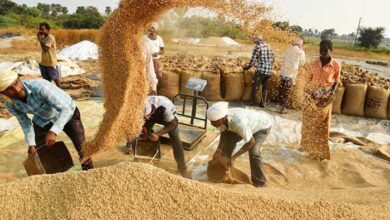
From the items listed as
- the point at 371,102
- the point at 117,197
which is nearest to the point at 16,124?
the point at 117,197

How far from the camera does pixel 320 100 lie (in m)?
3.93

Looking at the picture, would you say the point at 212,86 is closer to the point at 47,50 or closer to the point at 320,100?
the point at 320,100

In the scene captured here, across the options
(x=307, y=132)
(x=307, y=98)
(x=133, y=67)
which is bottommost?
(x=307, y=132)

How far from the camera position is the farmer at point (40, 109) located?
250 cm

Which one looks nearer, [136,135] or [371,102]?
[136,135]

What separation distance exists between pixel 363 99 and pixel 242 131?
4.09 metres

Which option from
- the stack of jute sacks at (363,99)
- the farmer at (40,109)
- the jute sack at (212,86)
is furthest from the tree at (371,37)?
the farmer at (40,109)

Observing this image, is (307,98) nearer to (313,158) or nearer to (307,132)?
(307,132)

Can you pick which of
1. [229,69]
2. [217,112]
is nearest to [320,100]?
[217,112]

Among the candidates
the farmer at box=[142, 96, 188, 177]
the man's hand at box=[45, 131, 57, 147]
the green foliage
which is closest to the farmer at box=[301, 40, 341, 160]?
the farmer at box=[142, 96, 188, 177]

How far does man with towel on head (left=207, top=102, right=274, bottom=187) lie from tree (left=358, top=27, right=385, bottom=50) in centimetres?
3394

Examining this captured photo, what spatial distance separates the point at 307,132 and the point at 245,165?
3.04 ft

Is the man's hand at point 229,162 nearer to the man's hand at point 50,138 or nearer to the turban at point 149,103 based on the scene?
the turban at point 149,103

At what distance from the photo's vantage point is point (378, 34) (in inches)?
1282
